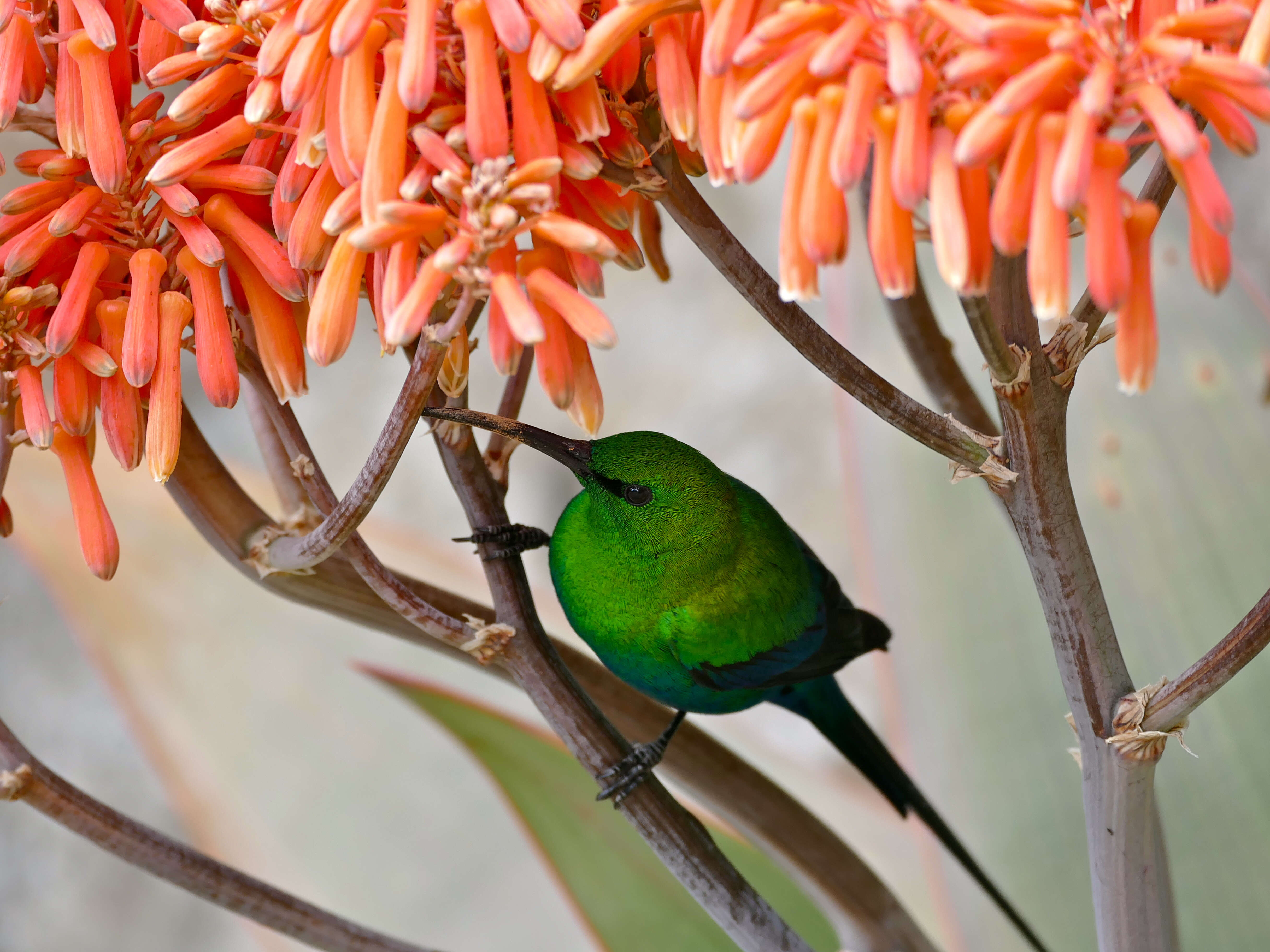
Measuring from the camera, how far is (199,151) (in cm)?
29

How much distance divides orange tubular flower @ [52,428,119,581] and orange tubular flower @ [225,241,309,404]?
6cm

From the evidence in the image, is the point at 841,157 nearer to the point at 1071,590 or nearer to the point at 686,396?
the point at 1071,590

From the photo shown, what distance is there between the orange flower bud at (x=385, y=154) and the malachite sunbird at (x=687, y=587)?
203 millimetres

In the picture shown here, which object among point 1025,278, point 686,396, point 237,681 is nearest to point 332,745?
point 237,681

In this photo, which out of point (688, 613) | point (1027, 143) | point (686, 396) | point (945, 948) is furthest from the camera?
point (686, 396)

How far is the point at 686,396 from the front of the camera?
1.35 m

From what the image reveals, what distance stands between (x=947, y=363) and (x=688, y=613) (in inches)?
7.5

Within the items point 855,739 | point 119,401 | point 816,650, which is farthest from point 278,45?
point 855,739

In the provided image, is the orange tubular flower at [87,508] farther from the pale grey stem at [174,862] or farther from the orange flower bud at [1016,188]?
the orange flower bud at [1016,188]

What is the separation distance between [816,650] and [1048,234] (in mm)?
332

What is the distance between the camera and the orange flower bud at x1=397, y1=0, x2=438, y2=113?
0.24 m

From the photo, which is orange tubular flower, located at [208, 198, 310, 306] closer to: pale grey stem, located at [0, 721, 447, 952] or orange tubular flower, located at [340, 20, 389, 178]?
orange tubular flower, located at [340, 20, 389, 178]

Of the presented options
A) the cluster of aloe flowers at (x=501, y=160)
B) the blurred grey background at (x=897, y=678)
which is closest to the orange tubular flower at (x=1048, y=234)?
the cluster of aloe flowers at (x=501, y=160)

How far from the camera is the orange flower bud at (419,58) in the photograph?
0.24 m
